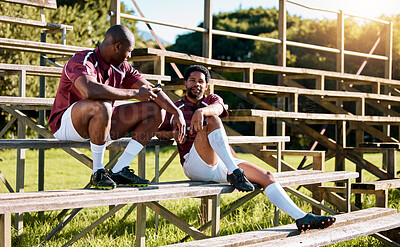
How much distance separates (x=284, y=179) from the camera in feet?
11.1

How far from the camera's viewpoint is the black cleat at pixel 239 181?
290cm

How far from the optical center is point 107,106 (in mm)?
2674

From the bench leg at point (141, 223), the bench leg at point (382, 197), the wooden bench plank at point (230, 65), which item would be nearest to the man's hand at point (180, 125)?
the bench leg at point (141, 223)

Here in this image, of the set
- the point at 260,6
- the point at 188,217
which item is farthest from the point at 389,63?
the point at 260,6

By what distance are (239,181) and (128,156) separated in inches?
25.1

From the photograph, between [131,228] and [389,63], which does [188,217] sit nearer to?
[131,228]

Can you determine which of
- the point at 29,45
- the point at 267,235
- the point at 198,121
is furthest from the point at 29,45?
the point at 267,235

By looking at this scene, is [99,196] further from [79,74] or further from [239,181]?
[239,181]

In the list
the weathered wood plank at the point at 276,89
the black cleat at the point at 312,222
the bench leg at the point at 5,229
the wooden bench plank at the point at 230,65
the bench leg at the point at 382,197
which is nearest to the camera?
the bench leg at the point at 5,229

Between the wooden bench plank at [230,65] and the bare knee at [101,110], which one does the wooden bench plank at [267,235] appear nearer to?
the bare knee at [101,110]

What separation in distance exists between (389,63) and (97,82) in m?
6.34

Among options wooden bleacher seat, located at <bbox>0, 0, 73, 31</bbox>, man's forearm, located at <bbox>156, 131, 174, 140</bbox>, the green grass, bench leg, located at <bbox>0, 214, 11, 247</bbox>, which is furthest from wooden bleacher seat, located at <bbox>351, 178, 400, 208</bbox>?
wooden bleacher seat, located at <bbox>0, 0, 73, 31</bbox>

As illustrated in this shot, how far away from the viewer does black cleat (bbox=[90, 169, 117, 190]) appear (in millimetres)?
2672

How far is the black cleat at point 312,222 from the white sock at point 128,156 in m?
0.99
